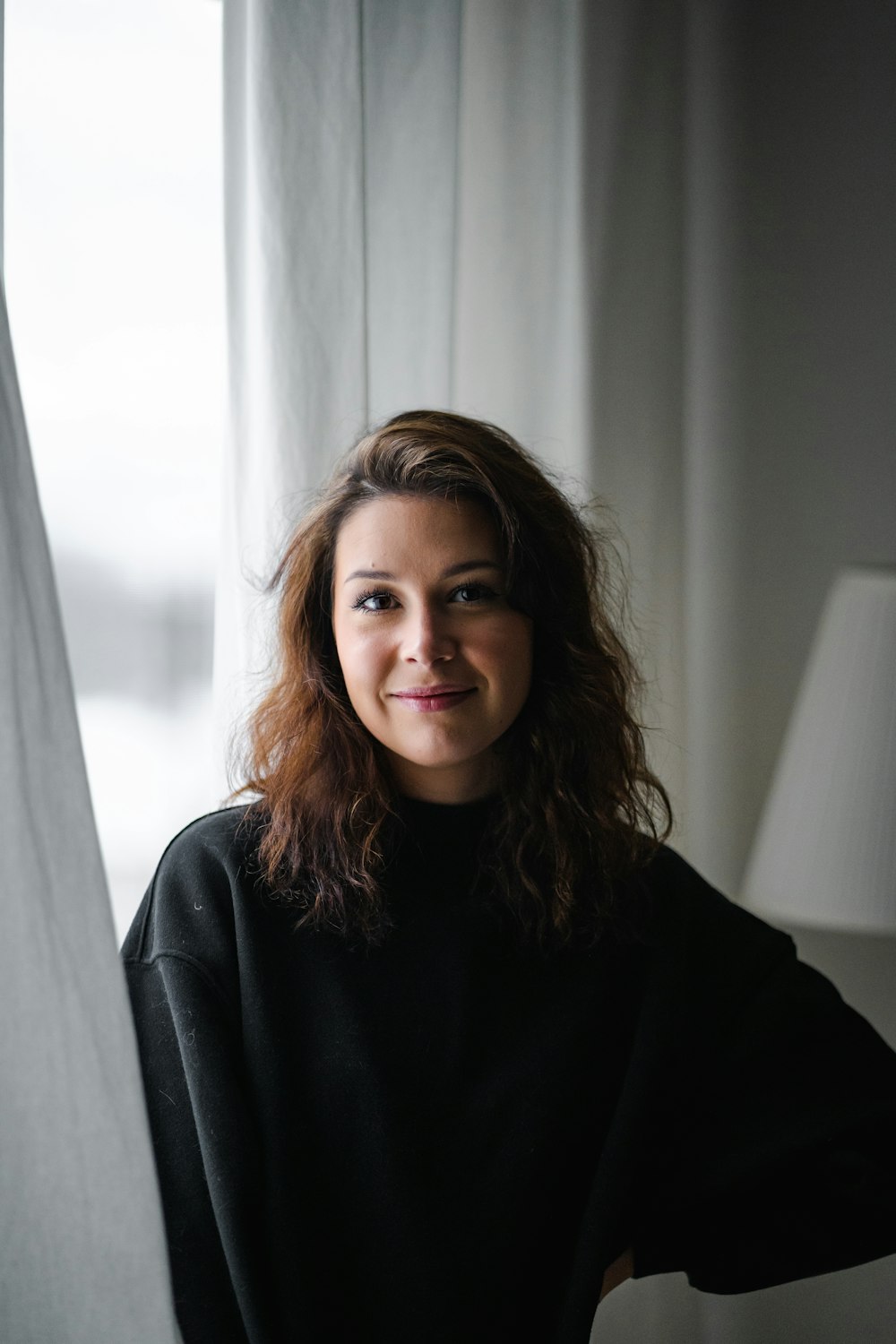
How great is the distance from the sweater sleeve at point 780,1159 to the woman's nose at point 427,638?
1.63ft

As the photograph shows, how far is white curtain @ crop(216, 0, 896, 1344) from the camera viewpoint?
1.15 metres

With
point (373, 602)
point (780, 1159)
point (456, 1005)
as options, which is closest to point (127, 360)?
point (373, 602)

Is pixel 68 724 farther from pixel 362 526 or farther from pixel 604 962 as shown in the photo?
pixel 604 962

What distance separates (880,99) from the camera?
150 cm

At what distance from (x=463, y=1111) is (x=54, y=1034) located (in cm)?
51

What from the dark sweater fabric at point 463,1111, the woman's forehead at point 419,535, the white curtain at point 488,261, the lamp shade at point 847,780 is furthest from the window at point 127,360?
the lamp shade at point 847,780

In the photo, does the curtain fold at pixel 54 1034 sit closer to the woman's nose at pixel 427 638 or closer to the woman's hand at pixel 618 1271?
the woman's nose at pixel 427 638

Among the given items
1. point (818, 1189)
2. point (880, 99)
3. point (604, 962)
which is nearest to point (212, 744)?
point (604, 962)

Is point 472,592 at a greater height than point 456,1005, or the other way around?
point 472,592

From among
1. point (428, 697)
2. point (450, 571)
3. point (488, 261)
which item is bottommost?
point (428, 697)

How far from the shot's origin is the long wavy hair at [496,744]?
3.34 feet

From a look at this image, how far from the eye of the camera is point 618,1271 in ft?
3.38

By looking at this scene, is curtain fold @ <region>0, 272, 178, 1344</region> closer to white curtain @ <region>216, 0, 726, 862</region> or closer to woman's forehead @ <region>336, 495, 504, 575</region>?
woman's forehead @ <region>336, 495, 504, 575</region>

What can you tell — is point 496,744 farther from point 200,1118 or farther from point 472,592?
point 200,1118
